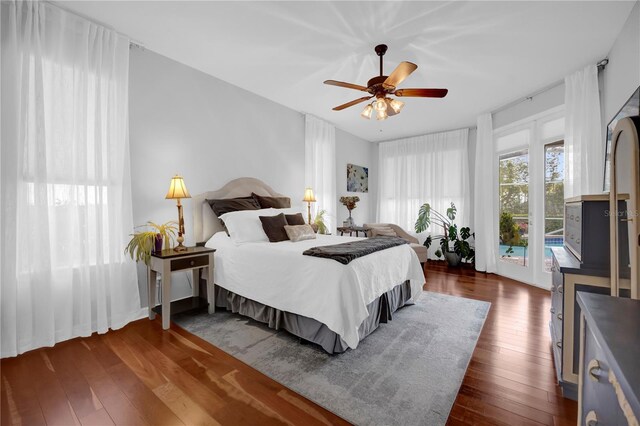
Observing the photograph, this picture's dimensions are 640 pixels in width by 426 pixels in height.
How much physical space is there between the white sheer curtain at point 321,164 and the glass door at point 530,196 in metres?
2.83

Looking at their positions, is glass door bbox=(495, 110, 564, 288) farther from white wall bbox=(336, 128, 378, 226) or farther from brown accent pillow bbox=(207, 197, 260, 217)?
brown accent pillow bbox=(207, 197, 260, 217)

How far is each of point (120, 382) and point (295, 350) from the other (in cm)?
116

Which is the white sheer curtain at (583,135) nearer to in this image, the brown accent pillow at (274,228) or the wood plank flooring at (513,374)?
the wood plank flooring at (513,374)

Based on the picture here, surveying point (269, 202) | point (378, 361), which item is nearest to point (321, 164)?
point (269, 202)

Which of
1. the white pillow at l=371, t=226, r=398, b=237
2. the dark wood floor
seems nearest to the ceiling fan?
the dark wood floor

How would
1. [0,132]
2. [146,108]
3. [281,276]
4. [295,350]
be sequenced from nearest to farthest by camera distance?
[0,132], [295,350], [281,276], [146,108]

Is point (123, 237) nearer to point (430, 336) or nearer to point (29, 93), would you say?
point (29, 93)

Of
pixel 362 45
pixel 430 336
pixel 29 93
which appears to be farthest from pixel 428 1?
pixel 29 93

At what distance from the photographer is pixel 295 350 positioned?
2.17 metres

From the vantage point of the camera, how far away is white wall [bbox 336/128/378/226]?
225 inches

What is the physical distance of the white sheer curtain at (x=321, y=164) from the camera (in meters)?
4.79

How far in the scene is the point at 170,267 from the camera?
253 centimetres

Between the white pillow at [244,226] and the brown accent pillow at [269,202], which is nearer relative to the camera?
the white pillow at [244,226]

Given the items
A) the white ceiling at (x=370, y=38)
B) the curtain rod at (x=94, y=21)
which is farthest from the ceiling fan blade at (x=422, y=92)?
the curtain rod at (x=94, y=21)
